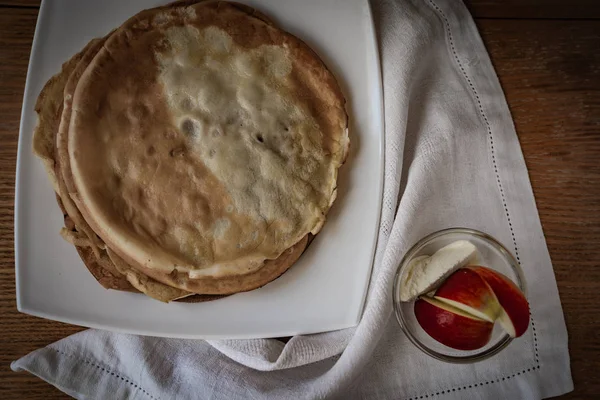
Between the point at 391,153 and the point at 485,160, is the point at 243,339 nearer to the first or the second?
the point at 391,153

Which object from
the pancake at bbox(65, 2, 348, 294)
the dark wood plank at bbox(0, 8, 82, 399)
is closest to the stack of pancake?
the pancake at bbox(65, 2, 348, 294)

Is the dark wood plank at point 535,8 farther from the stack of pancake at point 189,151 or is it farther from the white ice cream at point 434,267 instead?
the white ice cream at point 434,267

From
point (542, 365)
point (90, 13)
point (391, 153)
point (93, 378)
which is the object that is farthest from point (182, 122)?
point (542, 365)

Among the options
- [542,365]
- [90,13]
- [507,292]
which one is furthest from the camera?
[542,365]

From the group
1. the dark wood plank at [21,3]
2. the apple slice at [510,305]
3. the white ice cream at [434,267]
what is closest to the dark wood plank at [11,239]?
the dark wood plank at [21,3]

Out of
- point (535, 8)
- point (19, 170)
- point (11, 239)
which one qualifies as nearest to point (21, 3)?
point (19, 170)

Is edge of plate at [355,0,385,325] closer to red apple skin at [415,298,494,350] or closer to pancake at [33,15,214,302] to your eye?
red apple skin at [415,298,494,350]

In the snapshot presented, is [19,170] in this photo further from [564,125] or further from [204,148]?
[564,125]
